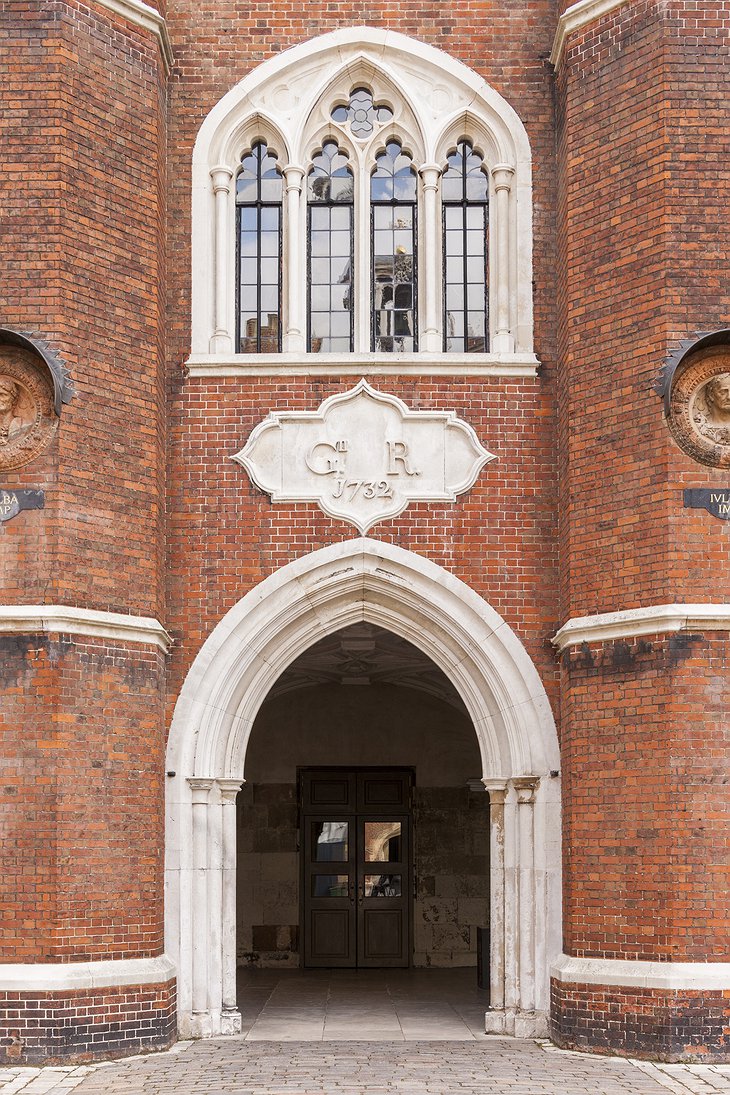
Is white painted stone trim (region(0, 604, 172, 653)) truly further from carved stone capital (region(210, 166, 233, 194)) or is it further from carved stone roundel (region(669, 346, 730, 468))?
carved stone roundel (region(669, 346, 730, 468))

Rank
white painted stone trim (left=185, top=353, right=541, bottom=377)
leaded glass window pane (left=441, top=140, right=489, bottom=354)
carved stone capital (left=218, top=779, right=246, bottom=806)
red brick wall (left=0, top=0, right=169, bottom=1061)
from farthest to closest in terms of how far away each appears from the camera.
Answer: leaded glass window pane (left=441, top=140, right=489, bottom=354) < white painted stone trim (left=185, top=353, right=541, bottom=377) < carved stone capital (left=218, top=779, right=246, bottom=806) < red brick wall (left=0, top=0, right=169, bottom=1061)

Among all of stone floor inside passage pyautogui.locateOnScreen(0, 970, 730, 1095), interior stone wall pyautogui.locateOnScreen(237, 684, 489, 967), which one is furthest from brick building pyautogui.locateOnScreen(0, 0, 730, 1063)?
interior stone wall pyautogui.locateOnScreen(237, 684, 489, 967)

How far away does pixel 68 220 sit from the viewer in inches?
444

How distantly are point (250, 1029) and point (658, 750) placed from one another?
417cm

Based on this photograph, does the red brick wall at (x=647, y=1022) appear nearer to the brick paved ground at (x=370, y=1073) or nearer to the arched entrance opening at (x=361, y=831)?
the brick paved ground at (x=370, y=1073)

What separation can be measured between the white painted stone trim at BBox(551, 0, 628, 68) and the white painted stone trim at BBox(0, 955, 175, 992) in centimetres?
782

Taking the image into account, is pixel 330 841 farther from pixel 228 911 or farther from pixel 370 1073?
pixel 370 1073

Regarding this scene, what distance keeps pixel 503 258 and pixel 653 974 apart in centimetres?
570

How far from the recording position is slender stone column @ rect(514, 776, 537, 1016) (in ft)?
37.9

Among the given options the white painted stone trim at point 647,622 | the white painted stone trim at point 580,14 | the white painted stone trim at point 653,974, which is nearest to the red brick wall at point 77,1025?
the white painted stone trim at point 653,974

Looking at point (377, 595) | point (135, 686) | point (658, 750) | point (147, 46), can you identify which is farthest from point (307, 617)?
point (147, 46)

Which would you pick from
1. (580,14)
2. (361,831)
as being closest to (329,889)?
→ (361,831)

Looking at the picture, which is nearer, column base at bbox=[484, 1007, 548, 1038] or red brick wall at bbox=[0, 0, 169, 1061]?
red brick wall at bbox=[0, 0, 169, 1061]

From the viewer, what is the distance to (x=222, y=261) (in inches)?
485
